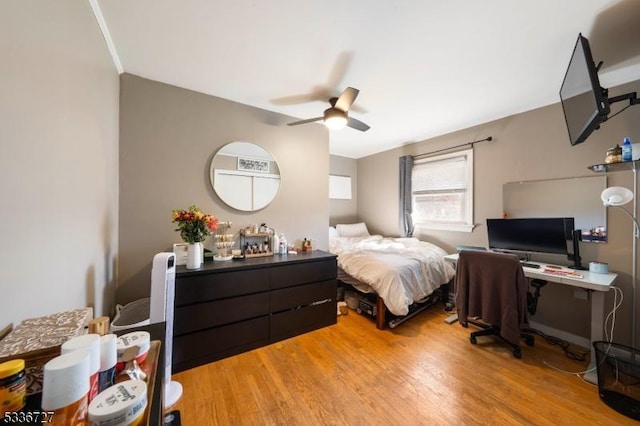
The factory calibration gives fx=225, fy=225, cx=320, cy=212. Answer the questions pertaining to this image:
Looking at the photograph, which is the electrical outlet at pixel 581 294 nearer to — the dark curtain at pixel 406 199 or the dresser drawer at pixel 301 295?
the dark curtain at pixel 406 199

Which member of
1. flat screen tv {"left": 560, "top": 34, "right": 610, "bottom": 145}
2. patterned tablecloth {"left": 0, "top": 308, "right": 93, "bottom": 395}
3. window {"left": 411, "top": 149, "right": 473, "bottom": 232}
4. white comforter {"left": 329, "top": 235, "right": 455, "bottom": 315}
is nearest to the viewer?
patterned tablecloth {"left": 0, "top": 308, "right": 93, "bottom": 395}

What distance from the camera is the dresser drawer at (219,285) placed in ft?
5.87

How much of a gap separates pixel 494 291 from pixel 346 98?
7.29 feet

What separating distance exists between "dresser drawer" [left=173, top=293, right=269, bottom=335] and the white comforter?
45.3 inches

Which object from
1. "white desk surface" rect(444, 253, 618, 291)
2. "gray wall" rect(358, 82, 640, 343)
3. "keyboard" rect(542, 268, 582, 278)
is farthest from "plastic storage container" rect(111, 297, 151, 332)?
"gray wall" rect(358, 82, 640, 343)

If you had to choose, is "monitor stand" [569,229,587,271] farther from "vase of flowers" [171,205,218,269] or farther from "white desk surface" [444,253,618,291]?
"vase of flowers" [171,205,218,269]

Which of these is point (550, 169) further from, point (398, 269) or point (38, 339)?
point (38, 339)

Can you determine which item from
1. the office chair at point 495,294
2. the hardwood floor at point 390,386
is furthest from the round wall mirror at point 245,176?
the office chair at point 495,294

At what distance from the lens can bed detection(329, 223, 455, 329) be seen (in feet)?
7.74

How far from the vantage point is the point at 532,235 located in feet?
7.93

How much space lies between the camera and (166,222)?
215 centimetres

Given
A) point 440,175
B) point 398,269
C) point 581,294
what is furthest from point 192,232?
point 581,294

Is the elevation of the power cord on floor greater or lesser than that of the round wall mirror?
lesser

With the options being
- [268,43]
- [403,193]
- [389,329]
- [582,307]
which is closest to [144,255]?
[268,43]
